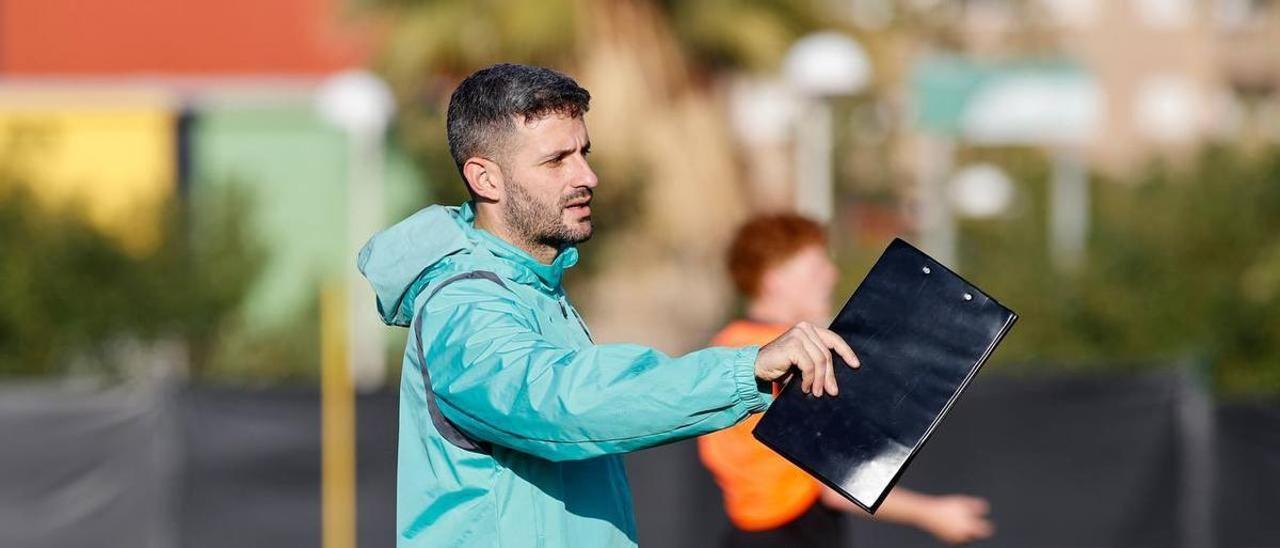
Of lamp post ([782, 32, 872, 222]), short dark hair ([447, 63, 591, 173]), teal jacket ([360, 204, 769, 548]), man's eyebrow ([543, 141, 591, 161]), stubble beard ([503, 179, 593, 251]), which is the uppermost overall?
lamp post ([782, 32, 872, 222])

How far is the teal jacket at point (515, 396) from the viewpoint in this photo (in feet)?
9.66

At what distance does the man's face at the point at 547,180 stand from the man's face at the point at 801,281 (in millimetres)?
2626

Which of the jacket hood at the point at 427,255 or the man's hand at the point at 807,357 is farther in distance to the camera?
the jacket hood at the point at 427,255

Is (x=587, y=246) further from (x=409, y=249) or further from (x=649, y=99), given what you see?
(x=409, y=249)

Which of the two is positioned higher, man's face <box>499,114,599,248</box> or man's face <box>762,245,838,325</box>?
man's face <box>499,114,599,248</box>

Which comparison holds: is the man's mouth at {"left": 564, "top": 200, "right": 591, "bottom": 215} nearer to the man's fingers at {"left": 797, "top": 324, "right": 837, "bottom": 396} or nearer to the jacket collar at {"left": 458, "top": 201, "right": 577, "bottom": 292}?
the jacket collar at {"left": 458, "top": 201, "right": 577, "bottom": 292}

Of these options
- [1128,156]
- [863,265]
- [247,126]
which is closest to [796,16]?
[863,265]

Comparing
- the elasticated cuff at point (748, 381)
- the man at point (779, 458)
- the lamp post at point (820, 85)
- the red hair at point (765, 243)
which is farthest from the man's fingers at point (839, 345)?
the lamp post at point (820, 85)

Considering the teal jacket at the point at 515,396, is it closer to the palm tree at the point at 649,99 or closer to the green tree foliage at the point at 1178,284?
the green tree foliage at the point at 1178,284

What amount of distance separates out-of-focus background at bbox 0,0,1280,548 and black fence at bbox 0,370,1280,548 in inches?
0.6

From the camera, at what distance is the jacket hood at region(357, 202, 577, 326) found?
3355 millimetres

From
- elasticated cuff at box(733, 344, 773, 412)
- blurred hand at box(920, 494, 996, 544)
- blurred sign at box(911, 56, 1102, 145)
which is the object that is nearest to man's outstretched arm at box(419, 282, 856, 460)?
elasticated cuff at box(733, 344, 773, 412)

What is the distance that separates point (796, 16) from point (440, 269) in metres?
18.3

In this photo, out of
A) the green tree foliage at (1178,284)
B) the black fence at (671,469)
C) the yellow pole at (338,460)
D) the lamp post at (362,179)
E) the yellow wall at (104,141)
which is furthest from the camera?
the yellow wall at (104,141)
